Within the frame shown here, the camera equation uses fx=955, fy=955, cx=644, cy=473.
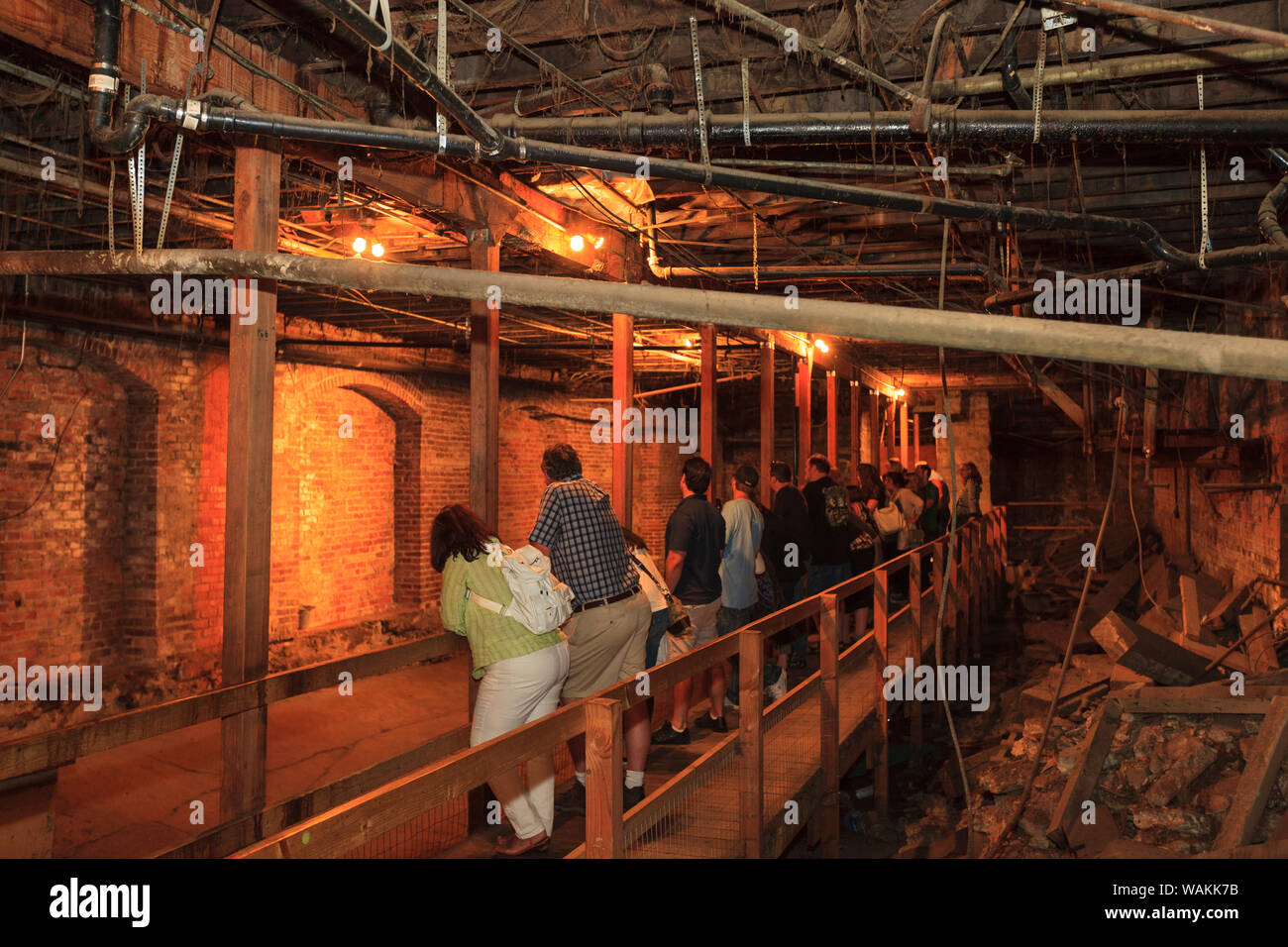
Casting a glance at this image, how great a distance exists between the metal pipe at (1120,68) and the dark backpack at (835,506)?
145 inches

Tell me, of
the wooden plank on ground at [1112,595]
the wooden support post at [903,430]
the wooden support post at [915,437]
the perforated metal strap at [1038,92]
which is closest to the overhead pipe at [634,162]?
the perforated metal strap at [1038,92]

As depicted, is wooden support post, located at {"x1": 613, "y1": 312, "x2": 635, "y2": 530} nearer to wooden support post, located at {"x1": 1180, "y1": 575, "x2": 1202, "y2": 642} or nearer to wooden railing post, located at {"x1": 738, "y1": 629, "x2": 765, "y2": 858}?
wooden railing post, located at {"x1": 738, "y1": 629, "x2": 765, "y2": 858}

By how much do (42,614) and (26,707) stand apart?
2.25ft

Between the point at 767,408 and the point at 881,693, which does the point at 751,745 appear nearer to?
the point at 881,693

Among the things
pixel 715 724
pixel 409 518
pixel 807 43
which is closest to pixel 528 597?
pixel 807 43

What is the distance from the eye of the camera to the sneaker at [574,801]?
14.9 feet

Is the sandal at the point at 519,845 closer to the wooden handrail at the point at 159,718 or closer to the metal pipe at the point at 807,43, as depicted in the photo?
the wooden handrail at the point at 159,718

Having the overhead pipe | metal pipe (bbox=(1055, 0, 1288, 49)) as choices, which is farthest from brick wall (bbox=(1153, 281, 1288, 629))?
metal pipe (bbox=(1055, 0, 1288, 49))

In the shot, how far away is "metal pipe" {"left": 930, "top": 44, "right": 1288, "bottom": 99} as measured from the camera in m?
3.98

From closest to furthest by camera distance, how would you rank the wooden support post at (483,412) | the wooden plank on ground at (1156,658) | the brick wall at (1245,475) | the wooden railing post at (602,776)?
the wooden railing post at (602,776) → the wooden support post at (483,412) → the wooden plank on ground at (1156,658) → the brick wall at (1245,475)

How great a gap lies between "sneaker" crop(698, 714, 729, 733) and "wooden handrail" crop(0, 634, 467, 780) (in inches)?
96.6

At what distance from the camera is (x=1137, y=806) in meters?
5.16

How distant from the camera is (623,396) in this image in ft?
21.2

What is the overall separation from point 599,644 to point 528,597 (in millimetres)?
728
